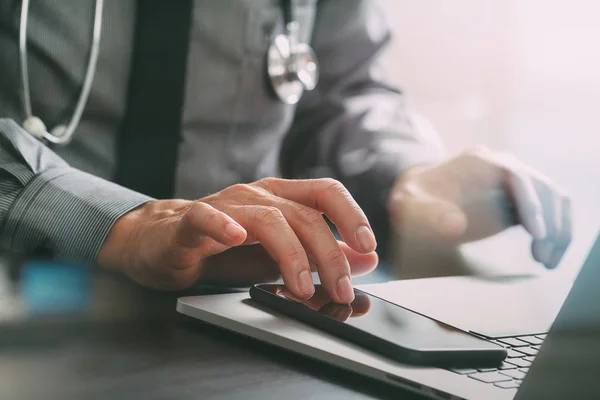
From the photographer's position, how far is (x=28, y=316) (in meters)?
0.41

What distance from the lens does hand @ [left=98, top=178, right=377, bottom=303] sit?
45cm

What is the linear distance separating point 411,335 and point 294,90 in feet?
2.44

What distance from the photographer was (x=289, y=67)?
3.42ft

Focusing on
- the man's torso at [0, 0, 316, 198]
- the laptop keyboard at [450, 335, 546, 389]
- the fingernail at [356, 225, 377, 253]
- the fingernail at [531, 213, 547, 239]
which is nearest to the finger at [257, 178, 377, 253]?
the fingernail at [356, 225, 377, 253]

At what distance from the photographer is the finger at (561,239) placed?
742 mm

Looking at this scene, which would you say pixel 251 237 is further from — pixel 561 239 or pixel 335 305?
pixel 561 239

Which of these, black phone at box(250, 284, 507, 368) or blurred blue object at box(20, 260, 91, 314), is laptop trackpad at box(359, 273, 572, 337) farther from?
blurred blue object at box(20, 260, 91, 314)

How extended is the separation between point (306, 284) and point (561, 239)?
41 centimetres

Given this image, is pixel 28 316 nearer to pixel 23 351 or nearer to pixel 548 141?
pixel 23 351

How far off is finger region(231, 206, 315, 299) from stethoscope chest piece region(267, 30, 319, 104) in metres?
0.55

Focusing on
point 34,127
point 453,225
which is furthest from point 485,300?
point 34,127

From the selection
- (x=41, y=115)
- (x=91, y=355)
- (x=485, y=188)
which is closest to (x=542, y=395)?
(x=91, y=355)

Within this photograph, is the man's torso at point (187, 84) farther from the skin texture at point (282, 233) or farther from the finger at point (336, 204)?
the finger at point (336, 204)

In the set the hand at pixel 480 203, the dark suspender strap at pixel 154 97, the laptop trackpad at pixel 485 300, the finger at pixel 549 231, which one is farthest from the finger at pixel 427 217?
the dark suspender strap at pixel 154 97
